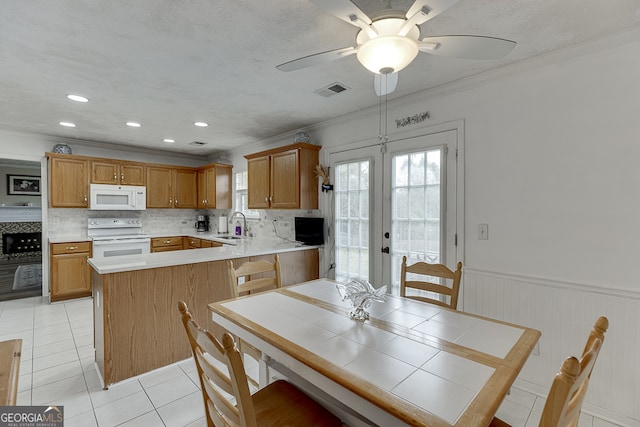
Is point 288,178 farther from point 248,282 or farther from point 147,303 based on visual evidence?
point 147,303

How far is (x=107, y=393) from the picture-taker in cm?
218

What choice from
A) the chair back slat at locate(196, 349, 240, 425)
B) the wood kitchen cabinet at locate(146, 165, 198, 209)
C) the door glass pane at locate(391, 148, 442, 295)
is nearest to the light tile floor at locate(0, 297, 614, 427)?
the chair back slat at locate(196, 349, 240, 425)

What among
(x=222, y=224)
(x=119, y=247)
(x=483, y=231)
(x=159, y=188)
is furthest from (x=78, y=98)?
(x=483, y=231)

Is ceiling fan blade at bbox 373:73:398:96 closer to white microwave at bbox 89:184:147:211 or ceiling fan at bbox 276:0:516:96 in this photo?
ceiling fan at bbox 276:0:516:96

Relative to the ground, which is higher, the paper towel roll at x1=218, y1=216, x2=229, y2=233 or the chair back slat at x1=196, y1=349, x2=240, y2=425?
the paper towel roll at x1=218, y1=216, x2=229, y2=233

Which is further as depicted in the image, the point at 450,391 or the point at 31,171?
the point at 31,171

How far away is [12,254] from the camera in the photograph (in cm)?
691

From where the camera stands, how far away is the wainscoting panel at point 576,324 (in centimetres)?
184

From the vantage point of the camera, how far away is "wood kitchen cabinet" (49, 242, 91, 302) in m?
4.16

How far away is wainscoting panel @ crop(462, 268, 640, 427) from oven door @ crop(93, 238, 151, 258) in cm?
485

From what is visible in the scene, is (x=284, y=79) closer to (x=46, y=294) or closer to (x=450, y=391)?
(x=450, y=391)

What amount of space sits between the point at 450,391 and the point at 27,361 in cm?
350

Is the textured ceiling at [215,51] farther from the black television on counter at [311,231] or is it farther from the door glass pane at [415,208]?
the black television on counter at [311,231]

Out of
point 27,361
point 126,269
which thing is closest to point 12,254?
point 27,361
